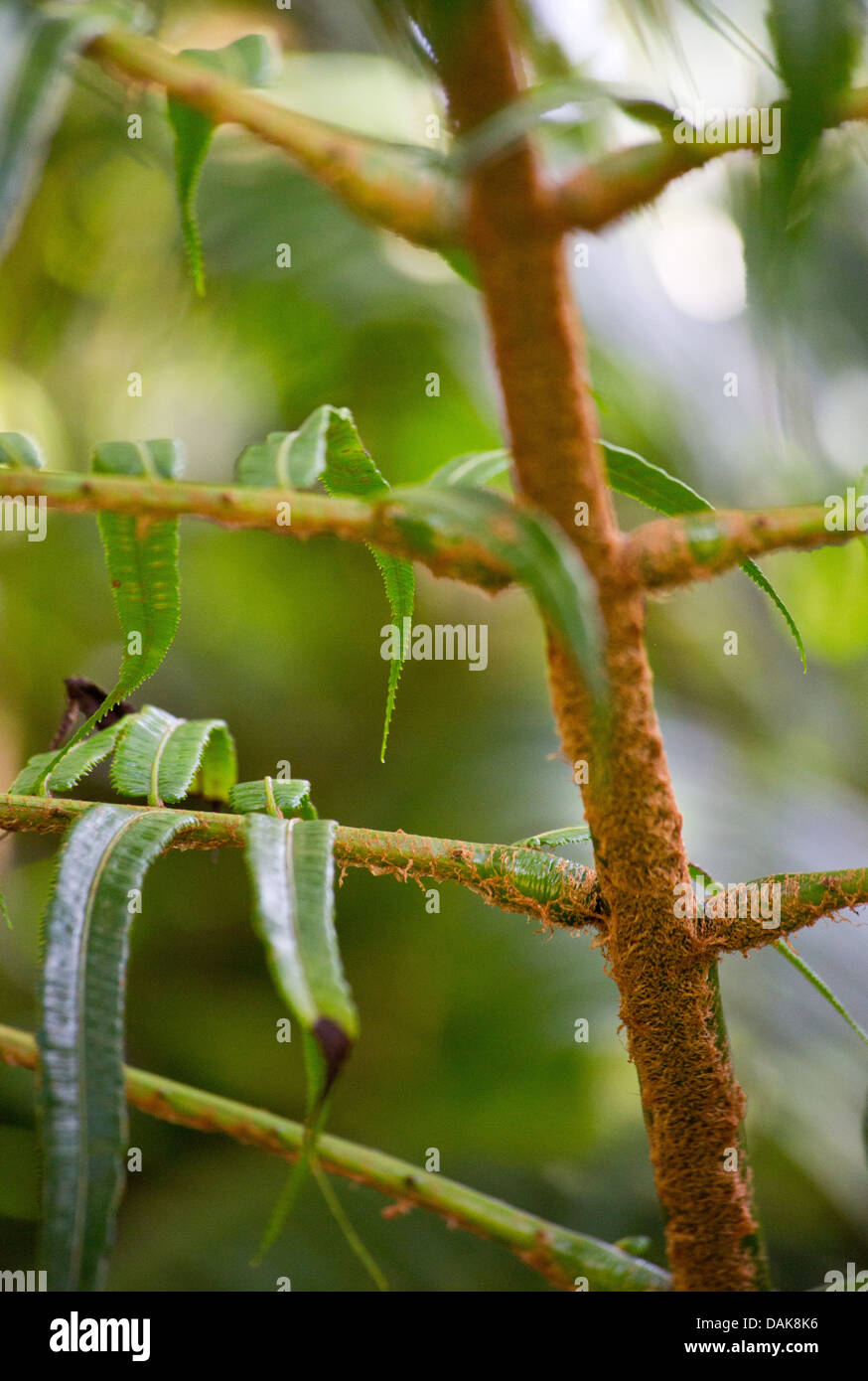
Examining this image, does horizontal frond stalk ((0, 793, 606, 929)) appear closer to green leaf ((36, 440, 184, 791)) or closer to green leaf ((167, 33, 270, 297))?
green leaf ((36, 440, 184, 791))

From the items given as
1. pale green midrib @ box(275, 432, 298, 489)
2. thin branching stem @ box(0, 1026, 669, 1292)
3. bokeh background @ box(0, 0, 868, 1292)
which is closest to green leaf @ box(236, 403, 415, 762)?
pale green midrib @ box(275, 432, 298, 489)

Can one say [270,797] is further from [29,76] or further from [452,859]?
[29,76]

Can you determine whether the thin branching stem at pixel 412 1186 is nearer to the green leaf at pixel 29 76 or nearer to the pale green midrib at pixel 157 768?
the pale green midrib at pixel 157 768

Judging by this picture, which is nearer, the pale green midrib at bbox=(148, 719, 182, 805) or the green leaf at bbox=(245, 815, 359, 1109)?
the green leaf at bbox=(245, 815, 359, 1109)

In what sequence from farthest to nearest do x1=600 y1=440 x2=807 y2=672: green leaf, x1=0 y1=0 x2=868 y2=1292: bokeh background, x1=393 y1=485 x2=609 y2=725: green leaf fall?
1. x1=0 y1=0 x2=868 y2=1292: bokeh background
2. x1=600 y1=440 x2=807 y2=672: green leaf
3. x1=393 y1=485 x2=609 y2=725: green leaf

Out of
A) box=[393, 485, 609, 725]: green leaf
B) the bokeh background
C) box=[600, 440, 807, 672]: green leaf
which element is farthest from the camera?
the bokeh background

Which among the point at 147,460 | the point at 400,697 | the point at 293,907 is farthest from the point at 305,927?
the point at 400,697

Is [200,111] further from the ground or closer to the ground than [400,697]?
closer to the ground
